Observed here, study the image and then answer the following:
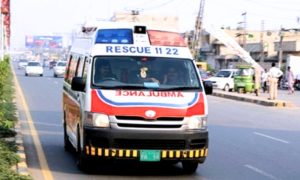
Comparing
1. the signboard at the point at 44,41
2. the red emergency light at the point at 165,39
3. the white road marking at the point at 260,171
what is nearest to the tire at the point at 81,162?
the red emergency light at the point at 165,39

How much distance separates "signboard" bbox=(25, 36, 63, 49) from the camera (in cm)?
15950

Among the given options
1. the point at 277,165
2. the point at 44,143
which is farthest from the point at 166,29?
the point at 44,143

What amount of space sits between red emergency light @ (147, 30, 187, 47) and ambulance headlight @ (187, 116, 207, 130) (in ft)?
5.07

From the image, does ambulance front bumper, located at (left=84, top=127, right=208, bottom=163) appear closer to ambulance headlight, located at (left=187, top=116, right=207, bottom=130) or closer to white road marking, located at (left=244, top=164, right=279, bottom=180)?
ambulance headlight, located at (left=187, top=116, right=207, bottom=130)

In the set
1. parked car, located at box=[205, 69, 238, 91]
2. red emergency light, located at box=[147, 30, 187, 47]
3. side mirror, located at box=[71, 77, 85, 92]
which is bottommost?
parked car, located at box=[205, 69, 238, 91]

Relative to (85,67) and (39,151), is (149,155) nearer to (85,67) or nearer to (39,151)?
(85,67)

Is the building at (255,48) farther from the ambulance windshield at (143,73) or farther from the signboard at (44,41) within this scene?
the signboard at (44,41)

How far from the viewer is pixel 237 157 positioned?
39.9ft

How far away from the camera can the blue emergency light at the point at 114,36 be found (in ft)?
34.2

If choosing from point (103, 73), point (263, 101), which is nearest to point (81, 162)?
point (103, 73)

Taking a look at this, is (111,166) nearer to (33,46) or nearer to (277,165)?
(277,165)

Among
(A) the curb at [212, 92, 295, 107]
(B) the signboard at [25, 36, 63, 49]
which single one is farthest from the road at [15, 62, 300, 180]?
(B) the signboard at [25, 36, 63, 49]

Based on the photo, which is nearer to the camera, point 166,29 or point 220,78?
point 166,29

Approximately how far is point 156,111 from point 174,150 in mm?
629
